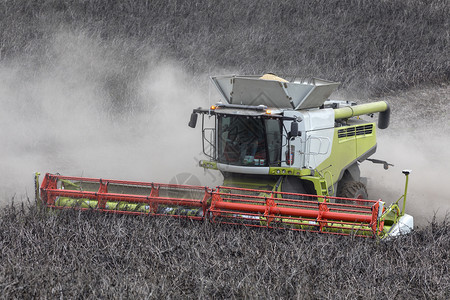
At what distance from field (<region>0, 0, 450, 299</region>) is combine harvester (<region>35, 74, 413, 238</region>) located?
31 centimetres

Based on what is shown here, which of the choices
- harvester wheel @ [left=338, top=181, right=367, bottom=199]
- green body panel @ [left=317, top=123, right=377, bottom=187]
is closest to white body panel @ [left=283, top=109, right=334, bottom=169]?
green body panel @ [left=317, top=123, right=377, bottom=187]

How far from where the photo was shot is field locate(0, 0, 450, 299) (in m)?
5.51

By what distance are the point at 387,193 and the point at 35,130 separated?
8.08 metres

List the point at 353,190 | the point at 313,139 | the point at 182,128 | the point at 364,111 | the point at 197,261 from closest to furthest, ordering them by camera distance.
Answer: the point at 197,261
the point at 313,139
the point at 353,190
the point at 364,111
the point at 182,128

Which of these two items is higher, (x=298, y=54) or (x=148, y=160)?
(x=298, y=54)

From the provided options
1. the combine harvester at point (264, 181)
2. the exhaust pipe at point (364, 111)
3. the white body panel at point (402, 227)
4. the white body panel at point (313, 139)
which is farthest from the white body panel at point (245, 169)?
the exhaust pipe at point (364, 111)

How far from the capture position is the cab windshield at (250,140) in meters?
7.97

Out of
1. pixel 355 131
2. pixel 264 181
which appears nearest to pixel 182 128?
pixel 355 131

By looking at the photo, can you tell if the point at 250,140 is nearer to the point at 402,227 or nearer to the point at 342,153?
the point at 342,153

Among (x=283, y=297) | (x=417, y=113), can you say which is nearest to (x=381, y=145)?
(x=417, y=113)

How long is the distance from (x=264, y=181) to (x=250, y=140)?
2.16 feet

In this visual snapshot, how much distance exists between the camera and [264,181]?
834 centimetres

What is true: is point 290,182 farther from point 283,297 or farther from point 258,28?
point 258,28

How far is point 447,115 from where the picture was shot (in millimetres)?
16344
